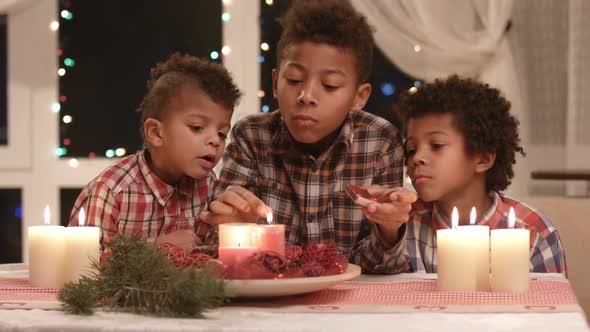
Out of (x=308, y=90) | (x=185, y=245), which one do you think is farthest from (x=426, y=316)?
(x=308, y=90)

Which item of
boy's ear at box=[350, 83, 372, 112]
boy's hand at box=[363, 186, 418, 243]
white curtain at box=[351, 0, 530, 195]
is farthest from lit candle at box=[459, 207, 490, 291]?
white curtain at box=[351, 0, 530, 195]

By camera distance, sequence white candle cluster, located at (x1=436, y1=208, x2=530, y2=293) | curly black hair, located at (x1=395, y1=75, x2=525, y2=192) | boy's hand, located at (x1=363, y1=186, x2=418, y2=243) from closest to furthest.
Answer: white candle cluster, located at (x1=436, y1=208, x2=530, y2=293)
boy's hand, located at (x1=363, y1=186, x2=418, y2=243)
curly black hair, located at (x1=395, y1=75, x2=525, y2=192)

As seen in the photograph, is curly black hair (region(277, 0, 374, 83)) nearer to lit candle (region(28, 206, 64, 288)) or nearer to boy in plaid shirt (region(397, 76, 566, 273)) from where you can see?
boy in plaid shirt (region(397, 76, 566, 273))

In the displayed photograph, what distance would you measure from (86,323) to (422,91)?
1.22m

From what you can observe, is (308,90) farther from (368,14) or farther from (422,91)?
(368,14)

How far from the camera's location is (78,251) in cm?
142

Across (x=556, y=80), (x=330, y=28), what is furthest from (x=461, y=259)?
(x=556, y=80)

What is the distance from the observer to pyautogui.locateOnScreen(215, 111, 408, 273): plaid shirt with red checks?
80.4 inches

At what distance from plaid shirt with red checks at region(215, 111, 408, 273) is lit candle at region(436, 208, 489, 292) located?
1.95 ft

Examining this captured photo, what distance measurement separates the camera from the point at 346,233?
2.04 meters

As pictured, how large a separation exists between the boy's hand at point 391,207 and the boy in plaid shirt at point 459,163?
1.09 feet

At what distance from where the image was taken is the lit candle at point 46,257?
1428 millimetres

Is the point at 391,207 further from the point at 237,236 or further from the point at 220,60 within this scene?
the point at 220,60

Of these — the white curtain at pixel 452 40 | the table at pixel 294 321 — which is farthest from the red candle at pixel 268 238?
the white curtain at pixel 452 40
